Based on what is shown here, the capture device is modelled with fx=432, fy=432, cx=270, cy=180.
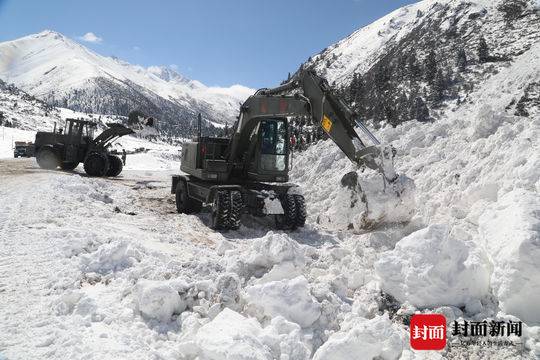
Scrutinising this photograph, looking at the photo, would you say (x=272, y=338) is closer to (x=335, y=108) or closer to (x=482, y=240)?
(x=482, y=240)

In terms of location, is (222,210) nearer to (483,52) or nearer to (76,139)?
(76,139)

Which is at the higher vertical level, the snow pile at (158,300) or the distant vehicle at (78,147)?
the distant vehicle at (78,147)

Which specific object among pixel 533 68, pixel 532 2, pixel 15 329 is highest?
pixel 532 2

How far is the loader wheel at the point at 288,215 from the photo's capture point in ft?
38.7

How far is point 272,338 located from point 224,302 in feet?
3.53

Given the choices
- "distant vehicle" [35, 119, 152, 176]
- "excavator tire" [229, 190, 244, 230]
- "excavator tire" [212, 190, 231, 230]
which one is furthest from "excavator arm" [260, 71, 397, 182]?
"distant vehicle" [35, 119, 152, 176]

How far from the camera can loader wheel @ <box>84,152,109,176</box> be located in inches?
974

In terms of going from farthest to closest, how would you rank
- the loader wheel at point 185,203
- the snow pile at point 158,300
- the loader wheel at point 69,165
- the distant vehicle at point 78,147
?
the loader wheel at point 69,165, the distant vehicle at point 78,147, the loader wheel at point 185,203, the snow pile at point 158,300

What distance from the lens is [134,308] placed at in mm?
5301

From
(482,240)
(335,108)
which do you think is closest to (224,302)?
(482,240)

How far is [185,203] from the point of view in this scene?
48.0 feet

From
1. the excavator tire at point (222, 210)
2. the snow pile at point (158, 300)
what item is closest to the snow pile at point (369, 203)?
the excavator tire at point (222, 210)

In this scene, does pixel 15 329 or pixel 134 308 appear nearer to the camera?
pixel 15 329

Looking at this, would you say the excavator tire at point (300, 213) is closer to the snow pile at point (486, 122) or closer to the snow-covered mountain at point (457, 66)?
the snow pile at point (486, 122)
